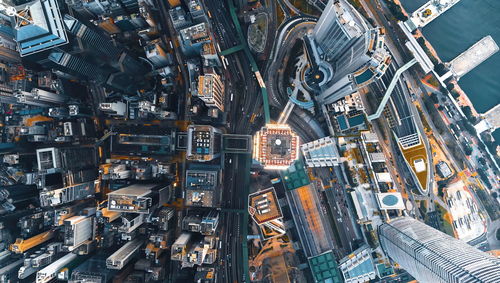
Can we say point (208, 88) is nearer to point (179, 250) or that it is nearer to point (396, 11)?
point (179, 250)

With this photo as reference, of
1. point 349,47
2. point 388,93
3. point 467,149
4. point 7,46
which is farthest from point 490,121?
point 7,46

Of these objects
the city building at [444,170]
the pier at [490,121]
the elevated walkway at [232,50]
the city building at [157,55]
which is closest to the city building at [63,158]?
the city building at [157,55]

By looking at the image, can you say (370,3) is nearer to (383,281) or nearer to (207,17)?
(207,17)

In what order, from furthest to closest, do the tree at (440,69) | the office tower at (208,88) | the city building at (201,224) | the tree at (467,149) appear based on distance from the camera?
the tree at (440,69) < the tree at (467,149) < the city building at (201,224) < the office tower at (208,88)

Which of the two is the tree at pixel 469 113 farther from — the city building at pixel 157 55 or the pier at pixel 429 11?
the city building at pixel 157 55

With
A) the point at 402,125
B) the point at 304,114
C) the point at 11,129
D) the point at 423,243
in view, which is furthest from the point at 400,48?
the point at 11,129
